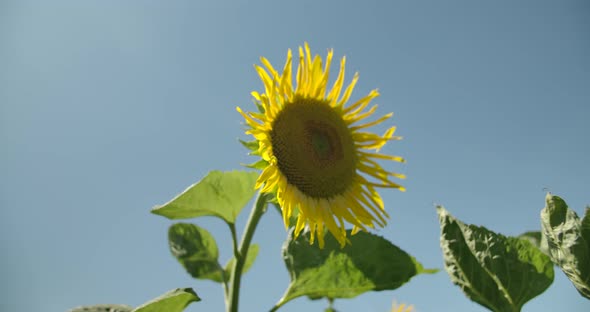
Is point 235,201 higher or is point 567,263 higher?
point 235,201

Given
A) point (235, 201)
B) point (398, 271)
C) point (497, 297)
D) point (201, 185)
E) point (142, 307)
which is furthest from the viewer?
point (235, 201)

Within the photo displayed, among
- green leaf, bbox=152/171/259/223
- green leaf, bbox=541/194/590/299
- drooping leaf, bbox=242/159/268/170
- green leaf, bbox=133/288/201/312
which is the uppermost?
drooping leaf, bbox=242/159/268/170

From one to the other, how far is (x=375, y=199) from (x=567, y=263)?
1.34 m

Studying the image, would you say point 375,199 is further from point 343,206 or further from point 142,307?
point 142,307

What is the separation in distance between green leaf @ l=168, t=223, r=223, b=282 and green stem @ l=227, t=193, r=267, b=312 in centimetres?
54

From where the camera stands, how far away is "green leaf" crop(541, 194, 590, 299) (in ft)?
4.17

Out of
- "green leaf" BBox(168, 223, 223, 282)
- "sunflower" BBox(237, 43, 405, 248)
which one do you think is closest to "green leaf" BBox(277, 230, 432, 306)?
"sunflower" BBox(237, 43, 405, 248)

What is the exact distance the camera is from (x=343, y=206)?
8.47ft

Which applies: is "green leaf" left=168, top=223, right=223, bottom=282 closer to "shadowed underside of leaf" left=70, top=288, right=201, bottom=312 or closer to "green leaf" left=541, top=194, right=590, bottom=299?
"shadowed underside of leaf" left=70, top=288, right=201, bottom=312

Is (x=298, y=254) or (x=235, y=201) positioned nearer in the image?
(x=298, y=254)

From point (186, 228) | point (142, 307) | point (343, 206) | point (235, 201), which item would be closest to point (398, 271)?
point (343, 206)

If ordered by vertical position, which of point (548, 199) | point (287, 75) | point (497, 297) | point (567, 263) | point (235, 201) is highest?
point (287, 75)

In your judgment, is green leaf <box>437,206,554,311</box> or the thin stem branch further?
the thin stem branch

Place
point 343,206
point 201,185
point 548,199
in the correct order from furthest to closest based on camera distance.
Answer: point 343,206, point 201,185, point 548,199
